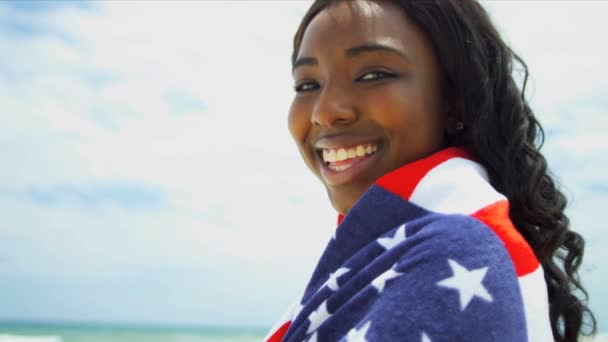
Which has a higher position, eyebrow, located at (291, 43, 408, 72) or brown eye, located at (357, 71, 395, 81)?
eyebrow, located at (291, 43, 408, 72)

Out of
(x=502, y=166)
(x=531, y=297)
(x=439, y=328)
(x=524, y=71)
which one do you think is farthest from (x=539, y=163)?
(x=439, y=328)

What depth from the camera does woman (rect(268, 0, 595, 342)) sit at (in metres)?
1.45

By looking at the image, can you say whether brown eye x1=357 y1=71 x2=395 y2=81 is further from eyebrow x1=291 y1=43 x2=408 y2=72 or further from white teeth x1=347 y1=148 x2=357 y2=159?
white teeth x1=347 y1=148 x2=357 y2=159

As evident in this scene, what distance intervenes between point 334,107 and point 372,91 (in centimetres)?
11

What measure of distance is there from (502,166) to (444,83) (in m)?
0.26

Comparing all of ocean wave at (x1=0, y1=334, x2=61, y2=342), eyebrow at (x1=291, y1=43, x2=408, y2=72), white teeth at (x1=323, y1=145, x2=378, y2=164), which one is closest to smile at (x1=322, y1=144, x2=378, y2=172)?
white teeth at (x1=323, y1=145, x2=378, y2=164)

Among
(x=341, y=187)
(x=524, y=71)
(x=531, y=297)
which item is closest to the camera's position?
(x=531, y=297)

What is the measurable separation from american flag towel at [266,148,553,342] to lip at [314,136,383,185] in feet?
0.51

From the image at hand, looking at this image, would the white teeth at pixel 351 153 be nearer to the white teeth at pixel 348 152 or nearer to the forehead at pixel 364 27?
the white teeth at pixel 348 152

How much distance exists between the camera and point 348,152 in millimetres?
1914

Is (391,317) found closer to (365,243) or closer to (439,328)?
(439,328)

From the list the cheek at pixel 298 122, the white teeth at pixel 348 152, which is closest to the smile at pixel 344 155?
the white teeth at pixel 348 152

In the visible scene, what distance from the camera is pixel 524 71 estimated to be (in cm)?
213

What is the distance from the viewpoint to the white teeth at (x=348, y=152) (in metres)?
1.88
